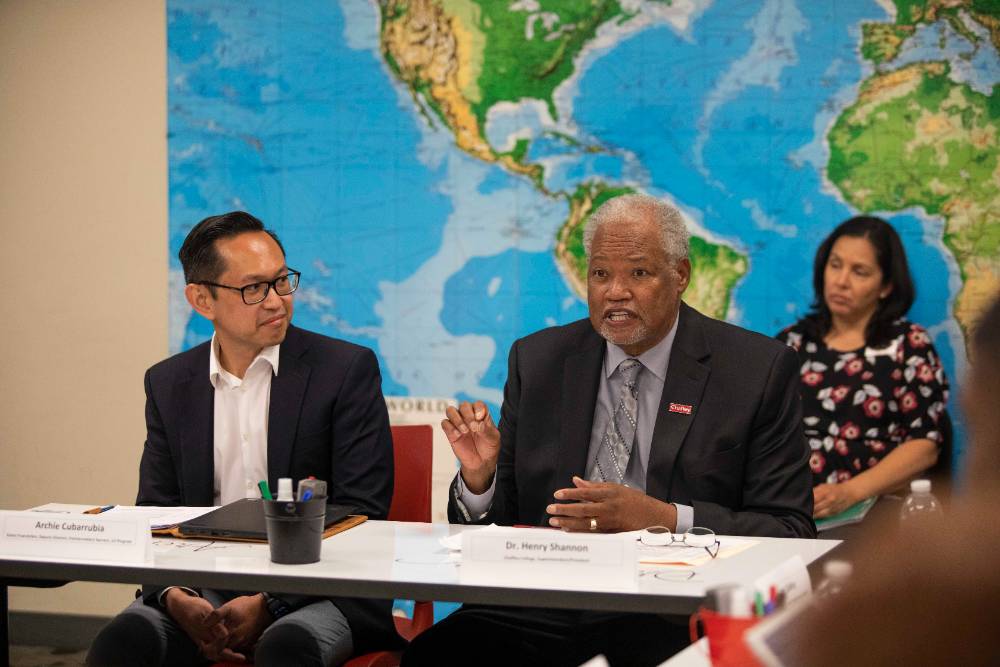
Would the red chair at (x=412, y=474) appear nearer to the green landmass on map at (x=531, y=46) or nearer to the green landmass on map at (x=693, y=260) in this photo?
the green landmass on map at (x=693, y=260)

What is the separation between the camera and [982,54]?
4.10 m

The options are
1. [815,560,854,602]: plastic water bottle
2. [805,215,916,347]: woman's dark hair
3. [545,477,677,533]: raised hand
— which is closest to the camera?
[815,560,854,602]: plastic water bottle

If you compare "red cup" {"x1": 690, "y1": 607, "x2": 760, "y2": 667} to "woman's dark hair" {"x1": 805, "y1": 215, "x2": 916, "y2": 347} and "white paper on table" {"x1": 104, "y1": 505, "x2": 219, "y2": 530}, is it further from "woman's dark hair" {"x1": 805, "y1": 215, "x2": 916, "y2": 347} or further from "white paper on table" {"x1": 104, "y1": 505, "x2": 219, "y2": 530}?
"woman's dark hair" {"x1": 805, "y1": 215, "x2": 916, "y2": 347}

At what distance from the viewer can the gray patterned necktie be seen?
9.64ft

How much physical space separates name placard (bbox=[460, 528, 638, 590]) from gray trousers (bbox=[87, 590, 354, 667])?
61cm

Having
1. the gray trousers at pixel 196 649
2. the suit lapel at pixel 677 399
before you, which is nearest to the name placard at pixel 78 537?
the gray trousers at pixel 196 649

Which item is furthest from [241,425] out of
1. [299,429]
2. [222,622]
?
[222,622]

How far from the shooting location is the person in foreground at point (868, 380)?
13.0ft

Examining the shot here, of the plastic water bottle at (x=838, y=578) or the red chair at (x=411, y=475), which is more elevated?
the plastic water bottle at (x=838, y=578)

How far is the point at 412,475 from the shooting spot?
128 inches

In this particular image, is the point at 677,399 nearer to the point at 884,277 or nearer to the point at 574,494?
the point at 574,494

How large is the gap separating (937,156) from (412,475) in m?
2.35

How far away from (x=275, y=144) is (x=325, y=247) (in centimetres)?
49

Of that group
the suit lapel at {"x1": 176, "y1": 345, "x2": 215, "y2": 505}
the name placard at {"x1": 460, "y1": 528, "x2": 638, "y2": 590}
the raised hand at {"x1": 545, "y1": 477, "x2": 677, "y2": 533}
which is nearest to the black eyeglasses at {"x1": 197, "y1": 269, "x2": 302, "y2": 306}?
the suit lapel at {"x1": 176, "y1": 345, "x2": 215, "y2": 505}
